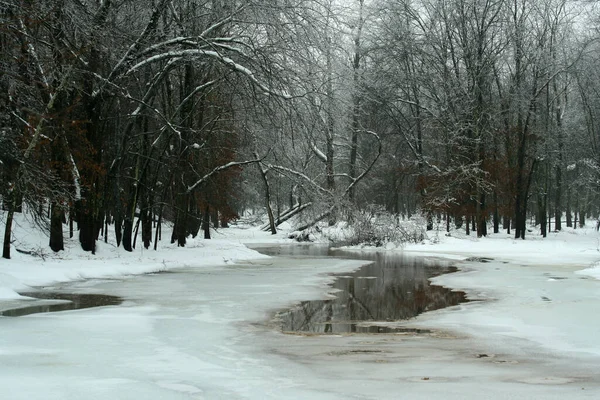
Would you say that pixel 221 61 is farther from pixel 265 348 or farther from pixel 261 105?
pixel 265 348

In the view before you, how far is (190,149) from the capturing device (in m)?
22.0

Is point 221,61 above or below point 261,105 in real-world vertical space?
above

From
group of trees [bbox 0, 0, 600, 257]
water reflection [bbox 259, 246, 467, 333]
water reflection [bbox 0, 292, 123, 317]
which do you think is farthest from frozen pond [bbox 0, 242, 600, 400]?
group of trees [bbox 0, 0, 600, 257]

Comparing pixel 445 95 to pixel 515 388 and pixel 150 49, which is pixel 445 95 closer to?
pixel 150 49

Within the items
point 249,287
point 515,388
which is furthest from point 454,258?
point 515,388

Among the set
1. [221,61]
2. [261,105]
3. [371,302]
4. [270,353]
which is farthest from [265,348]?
[261,105]

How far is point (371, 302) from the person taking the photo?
1099 cm

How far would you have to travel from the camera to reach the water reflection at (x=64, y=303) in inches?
330

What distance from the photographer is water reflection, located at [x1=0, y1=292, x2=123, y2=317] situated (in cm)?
839

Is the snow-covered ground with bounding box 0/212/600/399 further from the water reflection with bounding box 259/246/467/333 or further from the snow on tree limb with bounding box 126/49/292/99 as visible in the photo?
the snow on tree limb with bounding box 126/49/292/99

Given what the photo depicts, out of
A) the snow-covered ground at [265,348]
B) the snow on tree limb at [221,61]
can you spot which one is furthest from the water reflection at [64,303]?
the snow on tree limb at [221,61]

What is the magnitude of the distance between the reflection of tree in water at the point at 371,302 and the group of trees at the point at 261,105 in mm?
3900

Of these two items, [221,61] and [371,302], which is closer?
[371,302]

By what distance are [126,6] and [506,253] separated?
1609 centimetres
